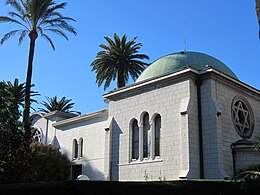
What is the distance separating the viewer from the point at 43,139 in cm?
3331

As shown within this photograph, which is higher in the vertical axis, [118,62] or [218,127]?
[118,62]

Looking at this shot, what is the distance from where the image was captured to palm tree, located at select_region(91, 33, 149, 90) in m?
37.8

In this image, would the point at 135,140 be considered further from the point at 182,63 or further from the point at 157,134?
the point at 182,63

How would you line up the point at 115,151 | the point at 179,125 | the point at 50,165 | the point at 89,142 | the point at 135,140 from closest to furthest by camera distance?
the point at 179,125 < the point at 135,140 < the point at 115,151 < the point at 50,165 < the point at 89,142

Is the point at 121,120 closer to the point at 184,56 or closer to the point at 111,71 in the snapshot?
the point at 184,56

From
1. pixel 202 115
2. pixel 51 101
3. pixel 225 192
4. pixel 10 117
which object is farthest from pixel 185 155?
pixel 51 101

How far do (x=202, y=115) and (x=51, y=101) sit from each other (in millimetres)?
35885

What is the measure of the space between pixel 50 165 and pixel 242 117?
48.7 ft

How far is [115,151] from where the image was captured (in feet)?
77.8

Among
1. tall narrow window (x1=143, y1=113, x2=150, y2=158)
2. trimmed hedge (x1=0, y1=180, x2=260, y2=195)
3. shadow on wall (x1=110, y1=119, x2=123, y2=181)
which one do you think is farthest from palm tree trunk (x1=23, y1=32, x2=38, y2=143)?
trimmed hedge (x1=0, y1=180, x2=260, y2=195)

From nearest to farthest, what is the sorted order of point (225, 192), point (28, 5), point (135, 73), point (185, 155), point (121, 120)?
point (225, 192) < point (185, 155) < point (121, 120) < point (28, 5) < point (135, 73)

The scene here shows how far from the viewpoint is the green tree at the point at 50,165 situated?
26.2 metres

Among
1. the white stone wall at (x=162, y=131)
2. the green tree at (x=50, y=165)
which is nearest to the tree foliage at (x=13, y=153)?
the green tree at (x=50, y=165)

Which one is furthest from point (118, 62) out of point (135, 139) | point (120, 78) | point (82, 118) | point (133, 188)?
point (133, 188)
